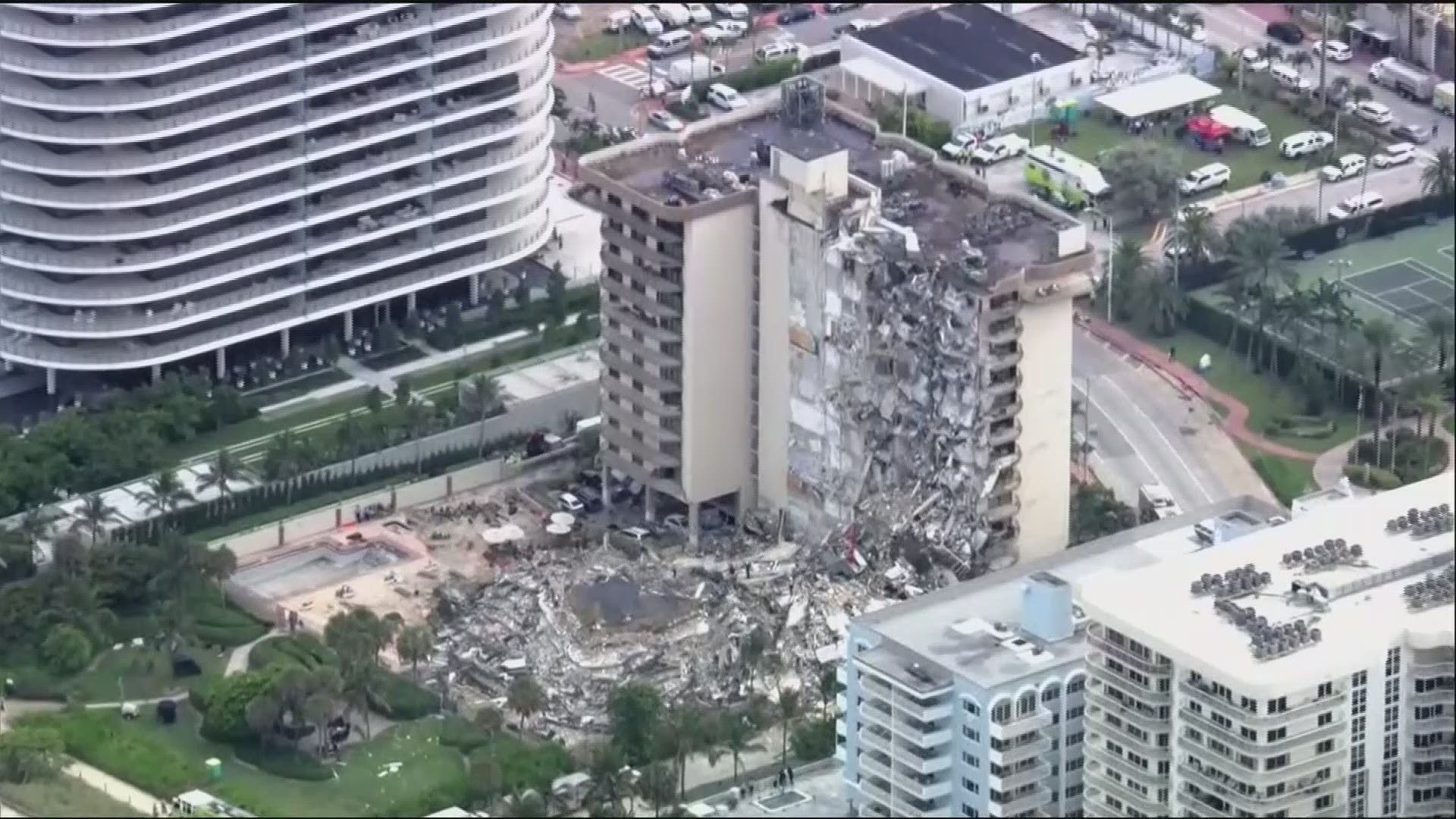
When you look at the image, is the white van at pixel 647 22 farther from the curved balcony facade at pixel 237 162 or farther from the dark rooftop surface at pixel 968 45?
the curved balcony facade at pixel 237 162

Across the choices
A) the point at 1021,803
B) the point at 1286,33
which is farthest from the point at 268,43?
the point at 1286,33

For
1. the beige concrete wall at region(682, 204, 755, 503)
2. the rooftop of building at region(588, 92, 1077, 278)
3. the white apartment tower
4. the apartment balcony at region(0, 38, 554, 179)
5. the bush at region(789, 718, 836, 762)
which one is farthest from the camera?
the apartment balcony at region(0, 38, 554, 179)

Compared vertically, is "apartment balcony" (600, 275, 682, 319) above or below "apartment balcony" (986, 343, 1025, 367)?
below

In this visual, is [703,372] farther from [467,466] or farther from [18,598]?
[18,598]

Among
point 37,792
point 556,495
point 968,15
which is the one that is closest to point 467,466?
point 556,495

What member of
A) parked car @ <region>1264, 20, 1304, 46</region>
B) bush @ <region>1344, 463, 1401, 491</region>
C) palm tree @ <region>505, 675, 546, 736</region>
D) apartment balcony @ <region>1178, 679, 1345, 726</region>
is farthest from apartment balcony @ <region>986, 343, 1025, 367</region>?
parked car @ <region>1264, 20, 1304, 46</region>

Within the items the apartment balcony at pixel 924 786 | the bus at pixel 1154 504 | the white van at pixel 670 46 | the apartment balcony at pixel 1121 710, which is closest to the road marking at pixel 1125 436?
the bus at pixel 1154 504

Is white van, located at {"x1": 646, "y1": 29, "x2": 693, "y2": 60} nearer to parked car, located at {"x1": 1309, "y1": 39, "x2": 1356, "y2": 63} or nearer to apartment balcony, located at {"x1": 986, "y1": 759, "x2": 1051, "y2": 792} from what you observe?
parked car, located at {"x1": 1309, "y1": 39, "x2": 1356, "y2": 63}
